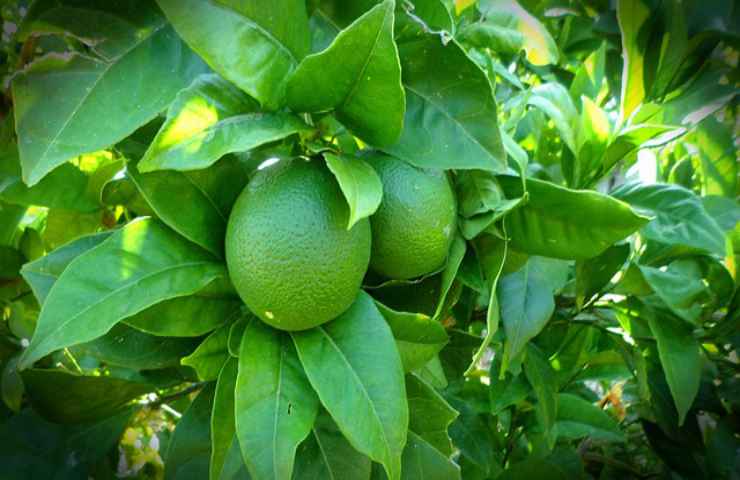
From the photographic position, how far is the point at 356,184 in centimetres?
55

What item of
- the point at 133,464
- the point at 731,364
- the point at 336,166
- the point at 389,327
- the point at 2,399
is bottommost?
the point at 133,464

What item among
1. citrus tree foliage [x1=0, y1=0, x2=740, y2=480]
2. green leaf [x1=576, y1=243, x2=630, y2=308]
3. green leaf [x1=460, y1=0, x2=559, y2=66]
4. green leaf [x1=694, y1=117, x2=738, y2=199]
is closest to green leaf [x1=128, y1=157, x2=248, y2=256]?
citrus tree foliage [x1=0, y1=0, x2=740, y2=480]


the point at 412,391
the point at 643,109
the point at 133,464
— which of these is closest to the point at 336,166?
the point at 412,391

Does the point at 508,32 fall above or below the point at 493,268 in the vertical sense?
above

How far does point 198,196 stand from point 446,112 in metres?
0.27

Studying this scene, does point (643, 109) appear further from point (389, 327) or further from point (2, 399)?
point (2, 399)

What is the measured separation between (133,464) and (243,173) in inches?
28.5

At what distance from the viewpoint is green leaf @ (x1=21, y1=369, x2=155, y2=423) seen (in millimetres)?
806

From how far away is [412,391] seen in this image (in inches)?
28.5

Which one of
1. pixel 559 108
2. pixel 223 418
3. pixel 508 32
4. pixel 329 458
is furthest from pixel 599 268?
pixel 223 418

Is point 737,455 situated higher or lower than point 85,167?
lower

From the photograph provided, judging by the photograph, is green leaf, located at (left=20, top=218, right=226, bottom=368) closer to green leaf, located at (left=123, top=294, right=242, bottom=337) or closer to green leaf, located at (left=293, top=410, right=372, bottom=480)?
green leaf, located at (left=123, top=294, right=242, bottom=337)

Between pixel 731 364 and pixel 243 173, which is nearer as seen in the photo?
pixel 243 173

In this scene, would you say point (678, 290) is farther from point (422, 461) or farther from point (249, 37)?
point (249, 37)
